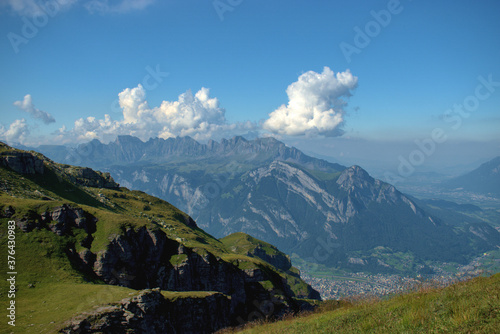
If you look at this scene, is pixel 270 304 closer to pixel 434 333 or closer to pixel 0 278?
pixel 0 278

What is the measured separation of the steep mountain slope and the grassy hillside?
27347 mm

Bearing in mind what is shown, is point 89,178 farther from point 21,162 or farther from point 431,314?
point 431,314

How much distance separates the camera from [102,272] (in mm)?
49219

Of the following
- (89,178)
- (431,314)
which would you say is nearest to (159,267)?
(431,314)

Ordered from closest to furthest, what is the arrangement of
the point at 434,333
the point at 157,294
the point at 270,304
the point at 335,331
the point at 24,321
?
the point at 434,333 → the point at 335,331 → the point at 24,321 → the point at 157,294 → the point at 270,304

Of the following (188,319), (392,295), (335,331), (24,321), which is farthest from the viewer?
(188,319)

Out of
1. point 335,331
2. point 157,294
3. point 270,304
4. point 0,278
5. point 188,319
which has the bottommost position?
point 270,304

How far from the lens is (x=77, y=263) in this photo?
47094 mm

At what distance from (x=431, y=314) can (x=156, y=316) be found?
3674 cm

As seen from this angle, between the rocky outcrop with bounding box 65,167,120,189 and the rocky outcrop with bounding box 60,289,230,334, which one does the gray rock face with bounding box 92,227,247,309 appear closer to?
the rocky outcrop with bounding box 60,289,230,334

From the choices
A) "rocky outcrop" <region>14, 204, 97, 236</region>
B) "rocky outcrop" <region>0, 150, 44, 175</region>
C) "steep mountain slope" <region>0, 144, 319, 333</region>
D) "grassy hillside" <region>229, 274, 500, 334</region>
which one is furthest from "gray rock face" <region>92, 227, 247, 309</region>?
"grassy hillside" <region>229, 274, 500, 334</region>

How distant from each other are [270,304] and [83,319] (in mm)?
62263

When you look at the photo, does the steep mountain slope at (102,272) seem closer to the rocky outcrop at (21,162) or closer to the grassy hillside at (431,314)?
the rocky outcrop at (21,162)

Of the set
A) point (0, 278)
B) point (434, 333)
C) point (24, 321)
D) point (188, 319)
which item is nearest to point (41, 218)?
point (0, 278)
